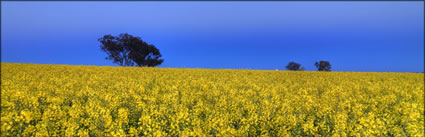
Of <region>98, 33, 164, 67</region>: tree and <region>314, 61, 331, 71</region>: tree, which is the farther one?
<region>314, 61, 331, 71</region>: tree

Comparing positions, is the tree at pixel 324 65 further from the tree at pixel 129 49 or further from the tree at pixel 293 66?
the tree at pixel 129 49

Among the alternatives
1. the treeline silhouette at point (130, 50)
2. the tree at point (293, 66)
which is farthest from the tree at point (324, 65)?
the treeline silhouette at point (130, 50)

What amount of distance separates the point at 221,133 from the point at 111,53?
221ft

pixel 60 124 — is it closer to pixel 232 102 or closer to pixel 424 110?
pixel 232 102

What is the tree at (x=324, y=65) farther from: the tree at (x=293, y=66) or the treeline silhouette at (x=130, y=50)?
the treeline silhouette at (x=130, y=50)

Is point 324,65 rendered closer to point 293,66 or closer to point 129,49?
point 293,66

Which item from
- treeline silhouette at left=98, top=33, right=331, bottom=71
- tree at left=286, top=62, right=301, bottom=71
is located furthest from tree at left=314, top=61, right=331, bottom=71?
treeline silhouette at left=98, top=33, right=331, bottom=71

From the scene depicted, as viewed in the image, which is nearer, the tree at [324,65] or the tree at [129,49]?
the tree at [129,49]

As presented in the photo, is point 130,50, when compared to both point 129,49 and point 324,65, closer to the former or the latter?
point 129,49

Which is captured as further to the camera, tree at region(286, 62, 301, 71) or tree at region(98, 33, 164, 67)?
tree at region(286, 62, 301, 71)

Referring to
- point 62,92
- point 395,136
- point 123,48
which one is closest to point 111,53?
point 123,48

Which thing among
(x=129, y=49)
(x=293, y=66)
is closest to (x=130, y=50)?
(x=129, y=49)

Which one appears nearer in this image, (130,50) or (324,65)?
(130,50)

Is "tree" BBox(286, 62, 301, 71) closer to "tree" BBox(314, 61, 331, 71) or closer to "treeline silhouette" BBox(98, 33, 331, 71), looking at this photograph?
"tree" BBox(314, 61, 331, 71)
